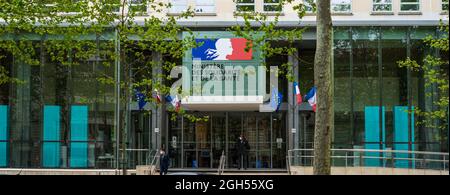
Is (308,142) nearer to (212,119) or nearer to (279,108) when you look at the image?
(279,108)

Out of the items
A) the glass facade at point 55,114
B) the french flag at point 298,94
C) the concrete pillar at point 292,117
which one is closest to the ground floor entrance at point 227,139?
the concrete pillar at point 292,117

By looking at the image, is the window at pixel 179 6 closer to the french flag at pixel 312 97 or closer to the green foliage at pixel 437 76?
the french flag at pixel 312 97

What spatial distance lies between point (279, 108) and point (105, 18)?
1437 cm

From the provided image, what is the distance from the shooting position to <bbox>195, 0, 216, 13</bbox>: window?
3080 cm

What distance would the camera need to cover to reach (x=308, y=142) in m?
31.5

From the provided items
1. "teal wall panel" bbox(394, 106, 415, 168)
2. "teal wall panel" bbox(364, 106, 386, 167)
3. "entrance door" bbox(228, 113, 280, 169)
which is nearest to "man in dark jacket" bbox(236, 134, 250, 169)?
"entrance door" bbox(228, 113, 280, 169)

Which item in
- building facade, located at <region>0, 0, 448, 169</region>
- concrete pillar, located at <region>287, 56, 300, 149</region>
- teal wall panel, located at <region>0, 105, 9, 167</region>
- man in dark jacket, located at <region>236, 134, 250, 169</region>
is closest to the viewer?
building facade, located at <region>0, 0, 448, 169</region>

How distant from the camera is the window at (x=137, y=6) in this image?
20.7m

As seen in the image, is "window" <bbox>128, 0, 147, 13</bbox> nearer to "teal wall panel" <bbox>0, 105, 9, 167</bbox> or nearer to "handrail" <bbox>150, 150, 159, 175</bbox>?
"handrail" <bbox>150, 150, 159, 175</bbox>

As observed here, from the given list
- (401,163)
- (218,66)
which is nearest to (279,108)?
(218,66)

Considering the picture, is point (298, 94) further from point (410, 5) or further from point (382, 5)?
point (410, 5)

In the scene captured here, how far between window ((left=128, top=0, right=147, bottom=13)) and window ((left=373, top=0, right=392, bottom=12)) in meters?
12.7

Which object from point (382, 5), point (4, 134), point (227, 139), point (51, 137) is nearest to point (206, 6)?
point (227, 139)

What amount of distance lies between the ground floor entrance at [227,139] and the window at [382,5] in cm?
738
